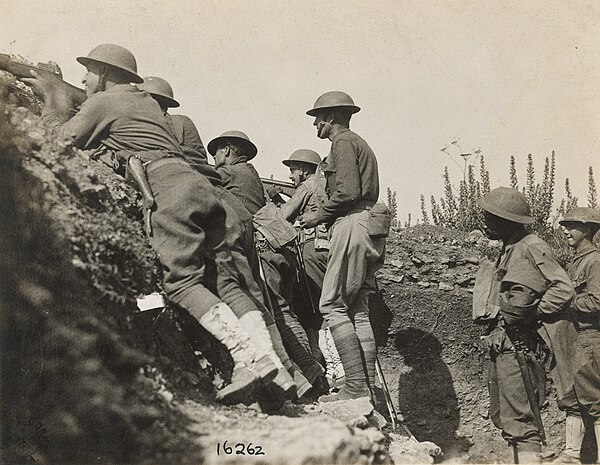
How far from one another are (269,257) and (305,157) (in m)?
2.35

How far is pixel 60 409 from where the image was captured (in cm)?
339

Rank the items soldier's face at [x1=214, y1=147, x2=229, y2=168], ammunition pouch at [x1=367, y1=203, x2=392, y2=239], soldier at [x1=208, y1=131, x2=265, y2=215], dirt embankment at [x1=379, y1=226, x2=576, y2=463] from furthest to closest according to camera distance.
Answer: dirt embankment at [x1=379, y1=226, x2=576, y2=463] → soldier's face at [x1=214, y1=147, x2=229, y2=168] → soldier at [x1=208, y1=131, x2=265, y2=215] → ammunition pouch at [x1=367, y1=203, x2=392, y2=239]

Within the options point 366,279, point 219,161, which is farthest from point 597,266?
point 219,161

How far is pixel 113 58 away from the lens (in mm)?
4590

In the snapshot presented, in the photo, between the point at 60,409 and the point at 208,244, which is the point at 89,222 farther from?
the point at 60,409

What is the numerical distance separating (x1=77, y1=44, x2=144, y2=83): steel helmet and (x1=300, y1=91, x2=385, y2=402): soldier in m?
1.84

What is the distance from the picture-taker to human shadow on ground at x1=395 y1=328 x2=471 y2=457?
8.24 metres

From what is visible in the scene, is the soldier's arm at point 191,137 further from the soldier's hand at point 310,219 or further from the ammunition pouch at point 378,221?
the ammunition pouch at point 378,221

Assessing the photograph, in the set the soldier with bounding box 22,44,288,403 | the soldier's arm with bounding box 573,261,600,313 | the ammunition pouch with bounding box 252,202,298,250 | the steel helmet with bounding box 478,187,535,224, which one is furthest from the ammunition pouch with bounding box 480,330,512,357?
the soldier with bounding box 22,44,288,403

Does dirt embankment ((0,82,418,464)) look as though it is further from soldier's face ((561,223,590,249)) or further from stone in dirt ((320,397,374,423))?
soldier's face ((561,223,590,249))

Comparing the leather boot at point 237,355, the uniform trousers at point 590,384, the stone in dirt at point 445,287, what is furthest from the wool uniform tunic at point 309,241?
the stone in dirt at point 445,287

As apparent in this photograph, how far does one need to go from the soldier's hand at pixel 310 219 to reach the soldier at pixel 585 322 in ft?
8.59

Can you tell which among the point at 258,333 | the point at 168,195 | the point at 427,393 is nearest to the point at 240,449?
the point at 258,333

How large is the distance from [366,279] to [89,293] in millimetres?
2591
